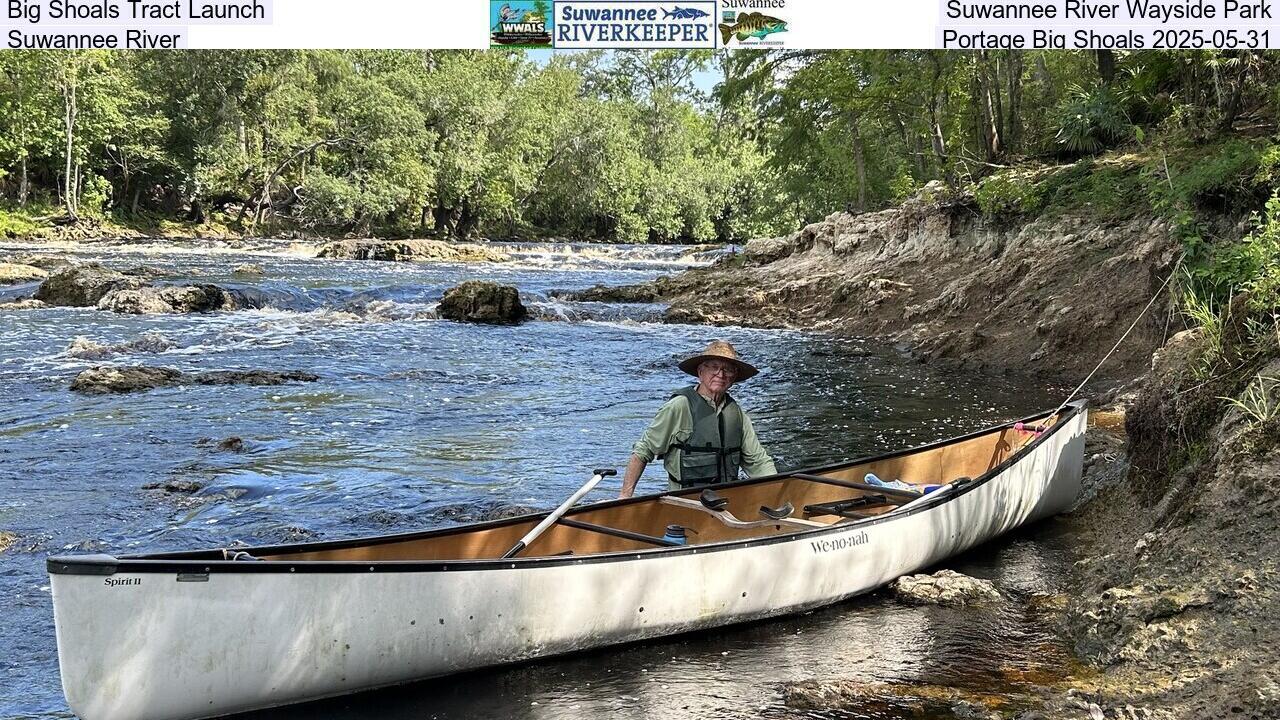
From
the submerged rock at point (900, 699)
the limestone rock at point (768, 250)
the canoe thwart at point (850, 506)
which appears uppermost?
the limestone rock at point (768, 250)

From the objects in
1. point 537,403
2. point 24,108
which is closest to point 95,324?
point 537,403

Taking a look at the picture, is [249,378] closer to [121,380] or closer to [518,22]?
[121,380]

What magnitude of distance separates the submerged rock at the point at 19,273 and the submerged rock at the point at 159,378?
12.8 m

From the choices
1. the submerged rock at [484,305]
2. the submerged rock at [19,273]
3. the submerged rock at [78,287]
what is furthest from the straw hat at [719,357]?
the submerged rock at [19,273]

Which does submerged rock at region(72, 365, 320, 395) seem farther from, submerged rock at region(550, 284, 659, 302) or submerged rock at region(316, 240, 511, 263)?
submerged rock at region(316, 240, 511, 263)

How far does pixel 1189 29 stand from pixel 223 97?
134 ft

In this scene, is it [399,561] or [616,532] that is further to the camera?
[616,532]

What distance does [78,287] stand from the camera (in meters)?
21.9

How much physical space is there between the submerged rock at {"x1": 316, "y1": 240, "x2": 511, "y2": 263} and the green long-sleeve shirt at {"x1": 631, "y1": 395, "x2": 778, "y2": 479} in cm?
2820

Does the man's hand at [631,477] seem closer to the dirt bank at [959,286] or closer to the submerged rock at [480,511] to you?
the submerged rock at [480,511]

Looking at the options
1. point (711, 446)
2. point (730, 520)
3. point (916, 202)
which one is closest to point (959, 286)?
point (916, 202)

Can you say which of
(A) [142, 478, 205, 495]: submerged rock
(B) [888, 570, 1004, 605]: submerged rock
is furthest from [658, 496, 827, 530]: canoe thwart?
(A) [142, 478, 205, 495]: submerged rock

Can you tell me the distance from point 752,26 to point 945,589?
380 inches

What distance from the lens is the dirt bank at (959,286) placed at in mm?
13867
